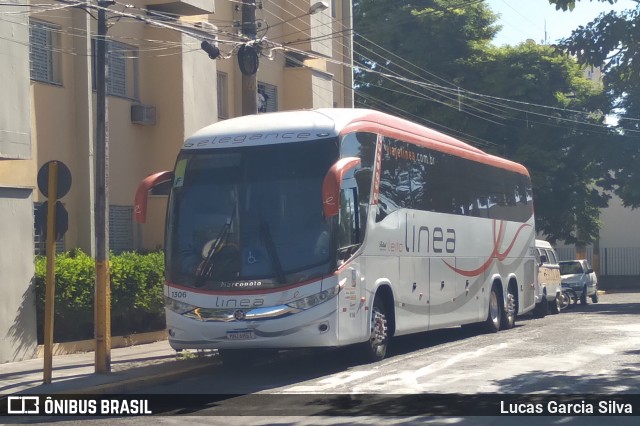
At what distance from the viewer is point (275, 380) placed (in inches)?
572

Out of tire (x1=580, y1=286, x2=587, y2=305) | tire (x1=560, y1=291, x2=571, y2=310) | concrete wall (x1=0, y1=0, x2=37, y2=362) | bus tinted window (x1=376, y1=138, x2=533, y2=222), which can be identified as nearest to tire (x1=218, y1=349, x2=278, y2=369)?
bus tinted window (x1=376, y1=138, x2=533, y2=222)

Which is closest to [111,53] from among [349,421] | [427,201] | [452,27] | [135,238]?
[135,238]

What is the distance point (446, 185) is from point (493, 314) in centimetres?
430

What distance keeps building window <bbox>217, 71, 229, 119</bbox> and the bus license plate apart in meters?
12.3

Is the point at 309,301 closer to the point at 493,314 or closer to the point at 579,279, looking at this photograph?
the point at 493,314

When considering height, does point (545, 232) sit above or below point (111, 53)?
below

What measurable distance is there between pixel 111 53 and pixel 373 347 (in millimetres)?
9417

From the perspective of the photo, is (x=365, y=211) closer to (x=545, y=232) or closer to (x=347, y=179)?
(x=347, y=179)

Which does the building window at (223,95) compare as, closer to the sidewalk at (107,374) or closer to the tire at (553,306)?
the sidewalk at (107,374)

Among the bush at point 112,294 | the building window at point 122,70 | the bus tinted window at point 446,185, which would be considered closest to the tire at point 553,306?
the bus tinted window at point 446,185

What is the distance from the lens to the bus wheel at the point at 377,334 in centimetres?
1591

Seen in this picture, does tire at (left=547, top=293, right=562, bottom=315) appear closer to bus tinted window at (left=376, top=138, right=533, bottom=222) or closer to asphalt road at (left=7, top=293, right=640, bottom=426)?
bus tinted window at (left=376, top=138, right=533, bottom=222)

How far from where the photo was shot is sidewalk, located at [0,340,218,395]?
13.3 metres

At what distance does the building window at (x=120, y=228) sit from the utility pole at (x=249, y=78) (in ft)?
15.6
